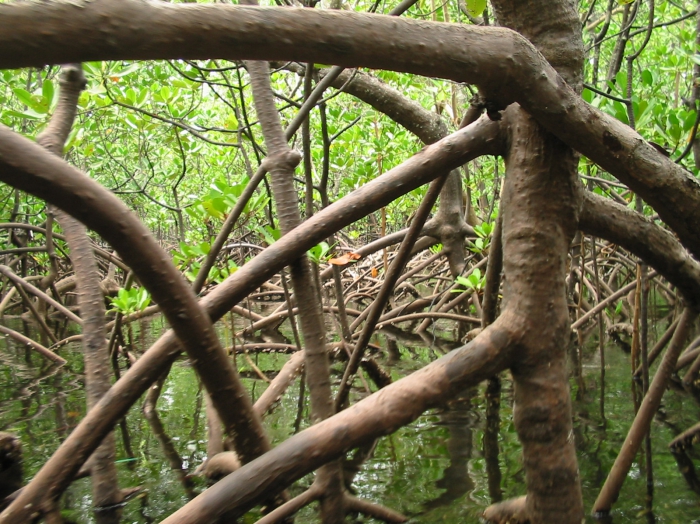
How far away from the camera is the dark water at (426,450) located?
1833mm

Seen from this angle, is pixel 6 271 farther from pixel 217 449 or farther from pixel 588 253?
pixel 588 253

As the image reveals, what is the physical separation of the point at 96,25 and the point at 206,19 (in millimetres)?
145

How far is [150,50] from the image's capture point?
2.39ft

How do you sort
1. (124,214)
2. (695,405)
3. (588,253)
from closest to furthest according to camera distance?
(124,214), (695,405), (588,253)

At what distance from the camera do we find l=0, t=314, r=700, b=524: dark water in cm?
183

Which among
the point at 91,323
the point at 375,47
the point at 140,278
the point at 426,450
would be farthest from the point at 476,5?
the point at 426,450

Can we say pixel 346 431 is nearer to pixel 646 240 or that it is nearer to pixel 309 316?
pixel 309 316

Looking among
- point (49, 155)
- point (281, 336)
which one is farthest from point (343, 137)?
point (49, 155)

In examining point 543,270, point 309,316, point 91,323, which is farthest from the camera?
point 91,323

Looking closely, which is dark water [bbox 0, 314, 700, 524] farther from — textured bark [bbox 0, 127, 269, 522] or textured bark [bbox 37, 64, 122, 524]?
textured bark [bbox 0, 127, 269, 522]

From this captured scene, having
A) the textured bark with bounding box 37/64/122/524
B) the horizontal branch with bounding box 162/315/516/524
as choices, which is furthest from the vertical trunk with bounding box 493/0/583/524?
the textured bark with bounding box 37/64/122/524

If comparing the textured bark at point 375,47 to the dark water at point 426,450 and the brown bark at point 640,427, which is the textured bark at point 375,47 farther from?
the dark water at point 426,450

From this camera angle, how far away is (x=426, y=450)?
2312 mm

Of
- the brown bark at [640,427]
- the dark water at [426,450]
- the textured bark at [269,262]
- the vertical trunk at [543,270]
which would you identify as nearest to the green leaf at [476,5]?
the vertical trunk at [543,270]
